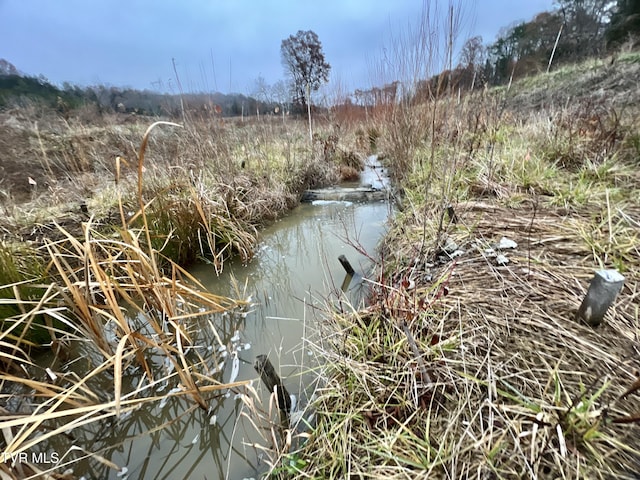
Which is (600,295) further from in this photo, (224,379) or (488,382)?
(224,379)

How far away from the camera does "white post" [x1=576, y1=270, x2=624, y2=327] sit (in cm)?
83

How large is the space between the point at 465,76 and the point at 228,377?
10.9 ft

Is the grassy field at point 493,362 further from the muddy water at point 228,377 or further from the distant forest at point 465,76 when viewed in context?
the distant forest at point 465,76

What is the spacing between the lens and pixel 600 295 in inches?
34.8

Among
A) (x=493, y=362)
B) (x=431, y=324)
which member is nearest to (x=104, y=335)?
(x=431, y=324)

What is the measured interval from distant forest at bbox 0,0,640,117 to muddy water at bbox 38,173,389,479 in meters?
1.63

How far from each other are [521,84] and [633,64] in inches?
159

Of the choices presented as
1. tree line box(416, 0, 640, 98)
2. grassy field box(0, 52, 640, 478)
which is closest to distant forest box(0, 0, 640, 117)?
tree line box(416, 0, 640, 98)

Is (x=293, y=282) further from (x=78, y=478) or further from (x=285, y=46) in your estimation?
(x=285, y=46)

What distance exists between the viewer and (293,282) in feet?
7.11

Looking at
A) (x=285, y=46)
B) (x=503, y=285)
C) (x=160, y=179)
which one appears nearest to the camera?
(x=503, y=285)

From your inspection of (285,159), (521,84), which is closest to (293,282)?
(285,159)

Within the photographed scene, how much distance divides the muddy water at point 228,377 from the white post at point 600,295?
1075 mm

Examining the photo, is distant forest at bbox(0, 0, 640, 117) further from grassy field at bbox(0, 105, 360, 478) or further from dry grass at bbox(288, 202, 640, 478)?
dry grass at bbox(288, 202, 640, 478)
